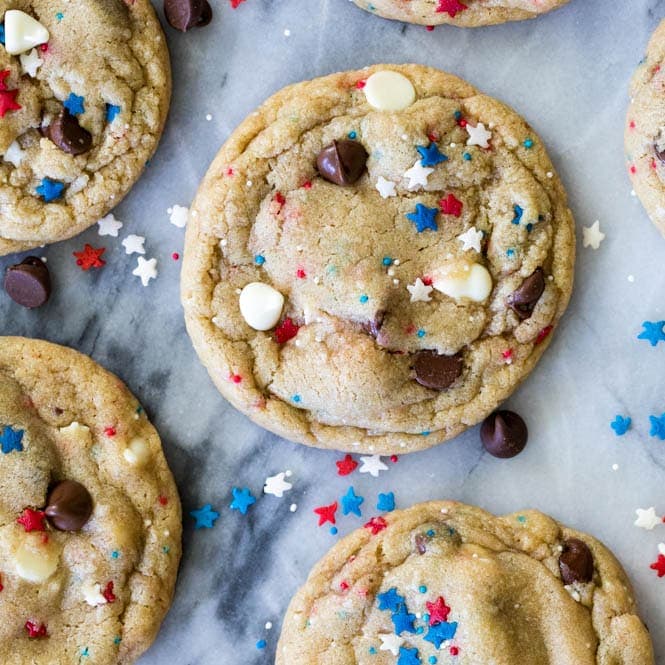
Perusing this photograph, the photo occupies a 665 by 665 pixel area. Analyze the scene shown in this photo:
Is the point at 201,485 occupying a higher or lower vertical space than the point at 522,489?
lower

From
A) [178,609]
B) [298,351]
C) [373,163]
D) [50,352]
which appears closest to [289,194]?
[373,163]

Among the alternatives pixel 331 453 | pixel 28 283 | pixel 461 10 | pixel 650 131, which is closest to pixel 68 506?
pixel 28 283

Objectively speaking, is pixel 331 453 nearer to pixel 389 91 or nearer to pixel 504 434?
pixel 504 434

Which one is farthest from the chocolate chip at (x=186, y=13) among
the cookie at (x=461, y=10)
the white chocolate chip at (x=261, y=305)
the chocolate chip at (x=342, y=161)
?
the white chocolate chip at (x=261, y=305)

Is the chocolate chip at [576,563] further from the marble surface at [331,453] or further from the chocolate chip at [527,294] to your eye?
the chocolate chip at [527,294]

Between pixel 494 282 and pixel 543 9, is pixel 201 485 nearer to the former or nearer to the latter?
pixel 494 282

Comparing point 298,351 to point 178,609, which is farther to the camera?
point 178,609

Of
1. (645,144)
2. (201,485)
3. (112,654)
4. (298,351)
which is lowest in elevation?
(112,654)
